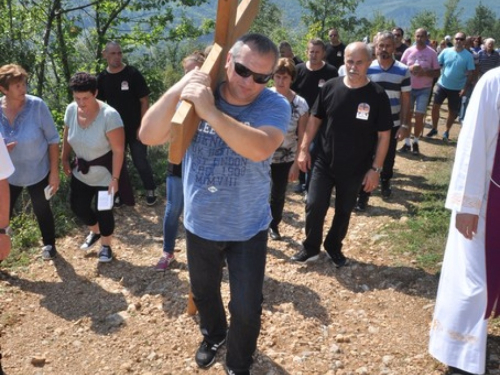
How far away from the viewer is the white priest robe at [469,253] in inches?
117

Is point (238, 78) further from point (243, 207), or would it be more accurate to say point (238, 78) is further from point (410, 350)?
point (410, 350)

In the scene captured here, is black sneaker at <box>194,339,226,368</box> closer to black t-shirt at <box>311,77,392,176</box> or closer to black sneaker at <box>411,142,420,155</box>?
black t-shirt at <box>311,77,392,176</box>

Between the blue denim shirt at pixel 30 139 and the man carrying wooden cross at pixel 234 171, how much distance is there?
2294 millimetres

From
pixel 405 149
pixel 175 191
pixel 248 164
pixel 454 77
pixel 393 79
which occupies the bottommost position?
pixel 175 191

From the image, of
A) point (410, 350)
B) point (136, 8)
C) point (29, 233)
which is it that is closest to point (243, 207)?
point (410, 350)

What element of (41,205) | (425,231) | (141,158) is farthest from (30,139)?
(425,231)

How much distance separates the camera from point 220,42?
8.62 feet

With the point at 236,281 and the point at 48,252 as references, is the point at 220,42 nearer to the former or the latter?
the point at 236,281

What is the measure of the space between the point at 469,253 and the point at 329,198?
175 centimetres

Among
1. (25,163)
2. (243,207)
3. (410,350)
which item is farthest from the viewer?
(25,163)

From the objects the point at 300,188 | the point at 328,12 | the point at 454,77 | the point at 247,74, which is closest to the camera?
the point at 247,74

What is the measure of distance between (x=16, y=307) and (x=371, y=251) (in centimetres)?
337

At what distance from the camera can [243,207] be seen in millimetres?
2764

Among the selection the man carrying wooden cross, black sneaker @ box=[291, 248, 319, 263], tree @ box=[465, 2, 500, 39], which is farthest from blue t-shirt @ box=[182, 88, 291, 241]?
tree @ box=[465, 2, 500, 39]
